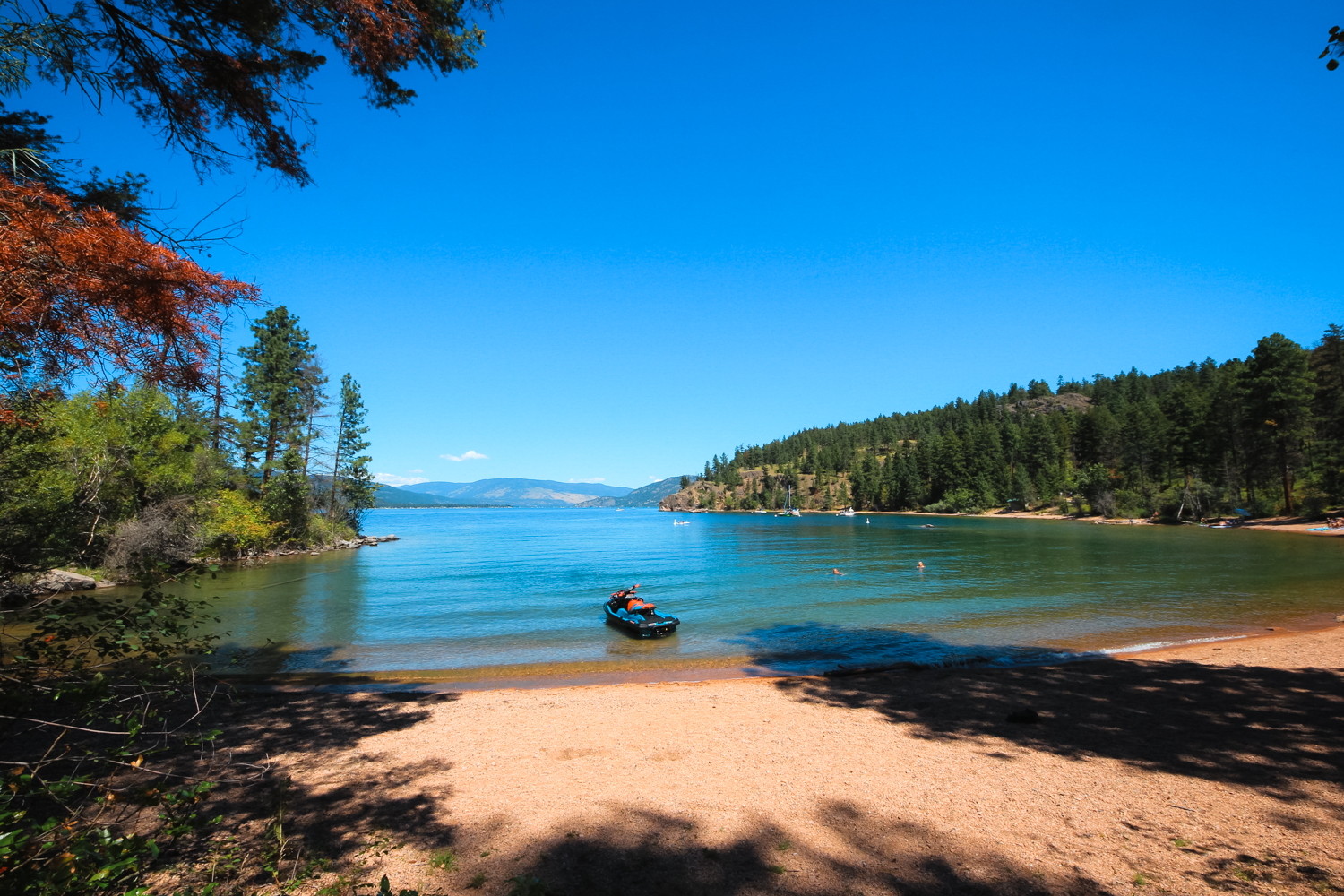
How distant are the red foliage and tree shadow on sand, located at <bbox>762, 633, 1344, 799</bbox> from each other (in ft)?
34.5

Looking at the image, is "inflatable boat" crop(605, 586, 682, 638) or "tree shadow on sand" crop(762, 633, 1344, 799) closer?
"tree shadow on sand" crop(762, 633, 1344, 799)

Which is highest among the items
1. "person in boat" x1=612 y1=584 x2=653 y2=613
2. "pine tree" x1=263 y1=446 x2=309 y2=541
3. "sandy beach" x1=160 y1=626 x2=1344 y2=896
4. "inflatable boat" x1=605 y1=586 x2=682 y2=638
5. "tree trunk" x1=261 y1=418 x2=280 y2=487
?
"tree trunk" x1=261 y1=418 x2=280 y2=487

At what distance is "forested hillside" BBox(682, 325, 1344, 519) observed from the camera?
55.7 meters

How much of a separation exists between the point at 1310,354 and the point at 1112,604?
70180mm

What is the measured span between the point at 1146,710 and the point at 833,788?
6.44 meters

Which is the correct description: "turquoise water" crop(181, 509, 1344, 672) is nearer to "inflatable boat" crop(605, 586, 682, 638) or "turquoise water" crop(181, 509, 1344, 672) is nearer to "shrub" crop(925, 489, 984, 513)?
"inflatable boat" crop(605, 586, 682, 638)

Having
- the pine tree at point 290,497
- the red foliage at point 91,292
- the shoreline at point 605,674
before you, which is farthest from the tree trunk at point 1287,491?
the pine tree at point 290,497

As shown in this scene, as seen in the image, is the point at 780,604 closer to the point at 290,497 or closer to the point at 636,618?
the point at 636,618

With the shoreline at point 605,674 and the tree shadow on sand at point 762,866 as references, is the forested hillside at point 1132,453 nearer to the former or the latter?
the shoreline at point 605,674

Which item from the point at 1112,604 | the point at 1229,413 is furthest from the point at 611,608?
the point at 1229,413

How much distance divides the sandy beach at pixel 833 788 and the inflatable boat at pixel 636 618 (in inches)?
289

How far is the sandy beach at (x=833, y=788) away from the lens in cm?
478

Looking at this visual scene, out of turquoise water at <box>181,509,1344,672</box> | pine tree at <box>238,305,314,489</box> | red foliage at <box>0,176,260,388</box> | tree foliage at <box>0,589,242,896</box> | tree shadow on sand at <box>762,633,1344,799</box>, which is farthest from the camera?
pine tree at <box>238,305,314,489</box>

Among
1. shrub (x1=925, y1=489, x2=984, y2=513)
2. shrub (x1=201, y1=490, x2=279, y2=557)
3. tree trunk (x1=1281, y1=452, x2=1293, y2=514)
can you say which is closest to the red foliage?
shrub (x1=201, y1=490, x2=279, y2=557)
